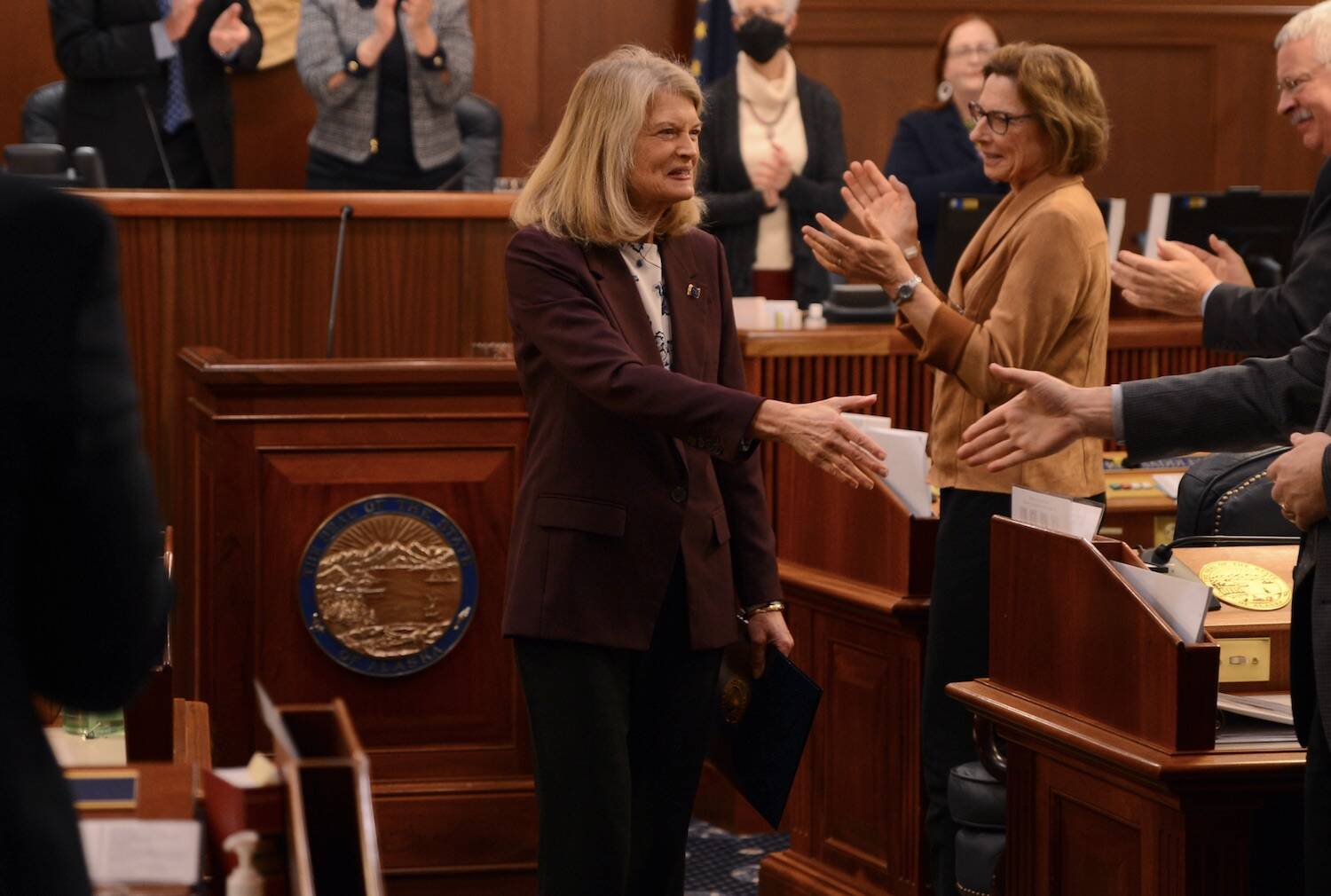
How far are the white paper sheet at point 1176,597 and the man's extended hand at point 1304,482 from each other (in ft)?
0.68

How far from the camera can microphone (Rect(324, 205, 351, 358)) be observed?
4.11 meters

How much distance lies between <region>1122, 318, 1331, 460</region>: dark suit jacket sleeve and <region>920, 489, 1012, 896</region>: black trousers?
59 centimetres

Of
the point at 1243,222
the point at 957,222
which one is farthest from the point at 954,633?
the point at 1243,222

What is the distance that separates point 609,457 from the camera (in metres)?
2.49

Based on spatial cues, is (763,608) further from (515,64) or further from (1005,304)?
(515,64)

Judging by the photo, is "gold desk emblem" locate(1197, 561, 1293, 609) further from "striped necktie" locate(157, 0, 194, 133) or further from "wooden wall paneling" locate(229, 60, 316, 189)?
"wooden wall paneling" locate(229, 60, 316, 189)

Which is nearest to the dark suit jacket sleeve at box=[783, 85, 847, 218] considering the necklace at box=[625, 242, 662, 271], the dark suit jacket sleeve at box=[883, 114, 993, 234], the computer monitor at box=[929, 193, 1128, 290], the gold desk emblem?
the dark suit jacket sleeve at box=[883, 114, 993, 234]

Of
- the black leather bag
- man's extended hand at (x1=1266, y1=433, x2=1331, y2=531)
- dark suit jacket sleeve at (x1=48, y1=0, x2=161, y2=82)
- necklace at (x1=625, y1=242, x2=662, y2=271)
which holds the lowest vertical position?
the black leather bag

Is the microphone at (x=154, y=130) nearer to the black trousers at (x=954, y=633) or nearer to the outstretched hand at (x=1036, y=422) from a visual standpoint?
the black trousers at (x=954, y=633)

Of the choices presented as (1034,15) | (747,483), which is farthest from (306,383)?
(1034,15)

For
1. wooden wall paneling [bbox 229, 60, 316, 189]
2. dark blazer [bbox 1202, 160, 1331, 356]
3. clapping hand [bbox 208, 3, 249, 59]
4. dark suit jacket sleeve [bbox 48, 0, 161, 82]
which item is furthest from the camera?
wooden wall paneling [bbox 229, 60, 316, 189]

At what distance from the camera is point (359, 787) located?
50.9 inches

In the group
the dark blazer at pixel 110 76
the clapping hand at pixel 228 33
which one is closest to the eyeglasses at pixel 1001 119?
the dark blazer at pixel 110 76

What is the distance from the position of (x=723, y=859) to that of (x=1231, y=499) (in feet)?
4.97
